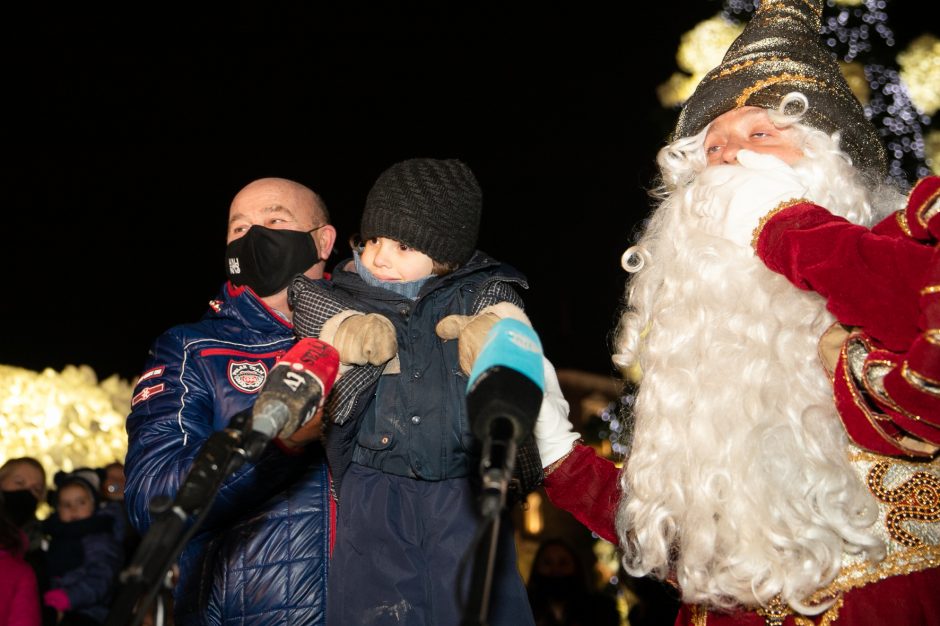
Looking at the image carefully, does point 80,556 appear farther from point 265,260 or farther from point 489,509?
point 489,509

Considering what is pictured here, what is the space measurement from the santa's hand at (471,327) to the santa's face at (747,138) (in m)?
0.89

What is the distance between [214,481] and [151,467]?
126 centimetres

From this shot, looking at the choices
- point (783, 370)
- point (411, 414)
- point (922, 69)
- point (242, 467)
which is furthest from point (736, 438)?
point (922, 69)

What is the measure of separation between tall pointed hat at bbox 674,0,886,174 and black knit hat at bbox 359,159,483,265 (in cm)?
86

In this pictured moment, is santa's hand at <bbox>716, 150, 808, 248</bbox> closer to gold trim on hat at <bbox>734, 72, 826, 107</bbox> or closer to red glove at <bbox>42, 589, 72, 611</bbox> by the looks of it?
gold trim on hat at <bbox>734, 72, 826, 107</bbox>

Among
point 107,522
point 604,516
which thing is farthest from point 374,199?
point 107,522

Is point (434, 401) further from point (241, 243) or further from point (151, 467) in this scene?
point (241, 243)

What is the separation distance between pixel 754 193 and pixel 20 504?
6075 mm

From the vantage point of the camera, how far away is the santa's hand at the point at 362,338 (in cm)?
243

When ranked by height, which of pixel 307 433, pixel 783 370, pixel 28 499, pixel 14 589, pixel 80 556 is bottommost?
pixel 80 556

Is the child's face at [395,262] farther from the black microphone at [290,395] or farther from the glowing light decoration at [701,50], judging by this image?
the glowing light decoration at [701,50]

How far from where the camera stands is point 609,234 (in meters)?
14.4

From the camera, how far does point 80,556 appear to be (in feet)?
21.0

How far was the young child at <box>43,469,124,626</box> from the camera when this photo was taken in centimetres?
613
